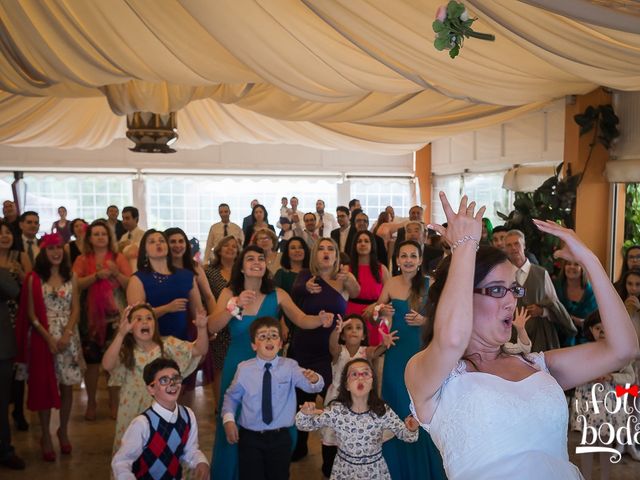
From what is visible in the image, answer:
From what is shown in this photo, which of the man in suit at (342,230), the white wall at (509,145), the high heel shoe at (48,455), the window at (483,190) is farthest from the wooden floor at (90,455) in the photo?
the window at (483,190)

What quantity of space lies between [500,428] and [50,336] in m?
3.72

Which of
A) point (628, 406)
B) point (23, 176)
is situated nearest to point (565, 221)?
point (628, 406)

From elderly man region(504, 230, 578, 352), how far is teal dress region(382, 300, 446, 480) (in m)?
0.98

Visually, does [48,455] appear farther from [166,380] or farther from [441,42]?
[441,42]

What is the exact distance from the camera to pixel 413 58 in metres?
4.00

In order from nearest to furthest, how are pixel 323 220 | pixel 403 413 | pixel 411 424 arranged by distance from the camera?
pixel 411 424, pixel 403 413, pixel 323 220

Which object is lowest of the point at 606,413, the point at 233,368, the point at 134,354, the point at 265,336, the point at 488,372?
the point at 606,413

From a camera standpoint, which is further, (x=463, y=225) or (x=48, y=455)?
(x=48, y=455)

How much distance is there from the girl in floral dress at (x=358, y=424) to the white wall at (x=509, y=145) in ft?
16.5

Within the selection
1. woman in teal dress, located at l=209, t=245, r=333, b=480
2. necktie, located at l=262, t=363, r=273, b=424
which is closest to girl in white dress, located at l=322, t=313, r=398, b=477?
woman in teal dress, located at l=209, t=245, r=333, b=480

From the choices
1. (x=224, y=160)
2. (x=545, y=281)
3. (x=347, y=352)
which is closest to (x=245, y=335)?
(x=347, y=352)

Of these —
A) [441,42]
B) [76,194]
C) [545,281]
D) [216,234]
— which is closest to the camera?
[441,42]

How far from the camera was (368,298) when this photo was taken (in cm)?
518

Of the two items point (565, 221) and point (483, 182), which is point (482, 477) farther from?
point (483, 182)
